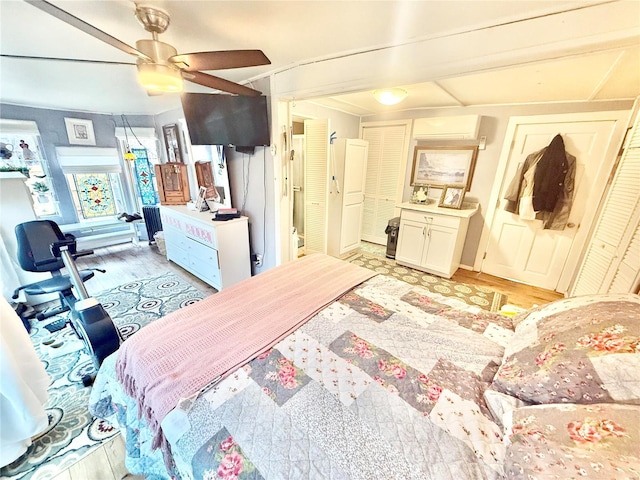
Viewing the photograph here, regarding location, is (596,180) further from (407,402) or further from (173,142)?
(173,142)

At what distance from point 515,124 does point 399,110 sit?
143cm

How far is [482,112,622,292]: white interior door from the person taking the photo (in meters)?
2.50

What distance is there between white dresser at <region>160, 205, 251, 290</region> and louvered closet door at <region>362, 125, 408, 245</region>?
7.50 feet

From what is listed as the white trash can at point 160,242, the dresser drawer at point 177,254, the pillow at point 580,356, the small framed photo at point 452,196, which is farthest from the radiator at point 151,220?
the pillow at point 580,356

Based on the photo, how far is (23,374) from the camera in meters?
1.27

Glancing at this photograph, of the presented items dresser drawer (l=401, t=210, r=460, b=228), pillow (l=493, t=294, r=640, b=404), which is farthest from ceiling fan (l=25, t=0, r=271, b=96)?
dresser drawer (l=401, t=210, r=460, b=228)

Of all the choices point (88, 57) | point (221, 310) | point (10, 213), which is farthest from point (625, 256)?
point (10, 213)

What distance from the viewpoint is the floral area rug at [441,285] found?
269 centimetres

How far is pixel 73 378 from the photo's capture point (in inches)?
67.4

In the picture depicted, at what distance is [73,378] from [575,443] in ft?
8.63

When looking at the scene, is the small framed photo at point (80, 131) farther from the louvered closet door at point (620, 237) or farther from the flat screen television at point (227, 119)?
the louvered closet door at point (620, 237)

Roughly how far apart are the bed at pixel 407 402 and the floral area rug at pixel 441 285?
165 centimetres

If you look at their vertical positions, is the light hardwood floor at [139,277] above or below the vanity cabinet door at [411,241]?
below

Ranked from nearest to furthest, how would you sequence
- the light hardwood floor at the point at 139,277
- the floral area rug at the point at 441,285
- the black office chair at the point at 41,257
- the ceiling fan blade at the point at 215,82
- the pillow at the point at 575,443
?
the pillow at the point at 575,443 < the light hardwood floor at the point at 139,277 < the ceiling fan blade at the point at 215,82 < the black office chair at the point at 41,257 < the floral area rug at the point at 441,285
